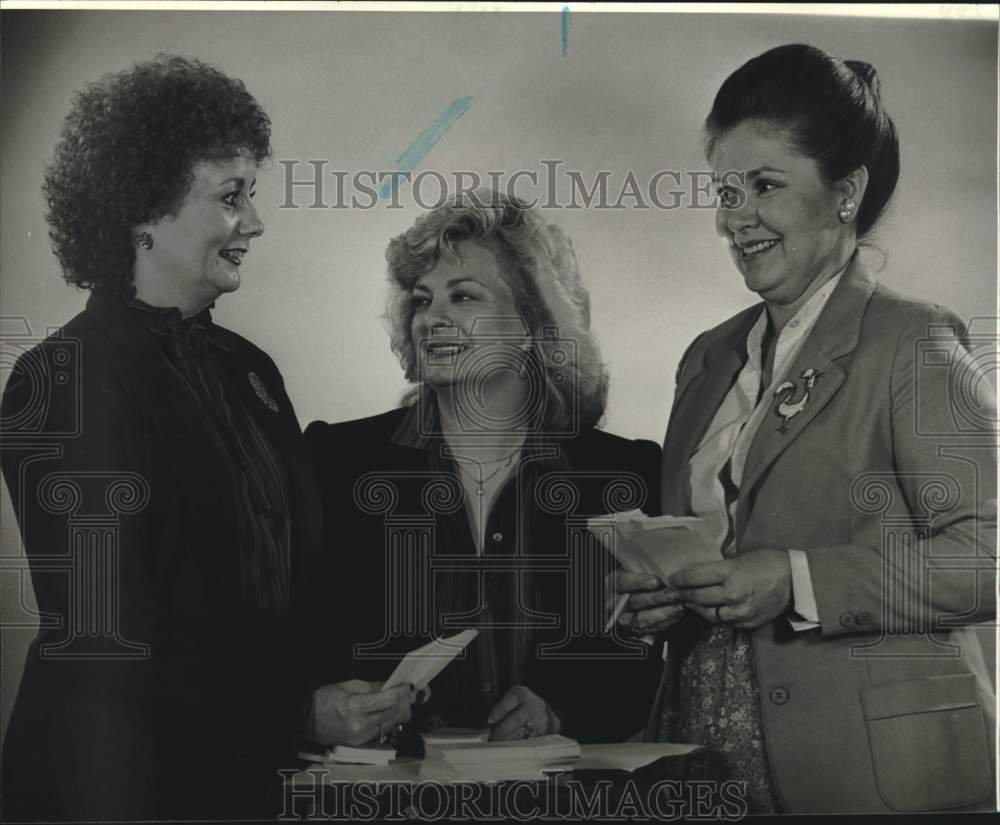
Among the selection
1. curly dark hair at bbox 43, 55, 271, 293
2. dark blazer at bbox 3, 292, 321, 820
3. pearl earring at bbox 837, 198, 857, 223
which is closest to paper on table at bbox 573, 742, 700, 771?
dark blazer at bbox 3, 292, 321, 820

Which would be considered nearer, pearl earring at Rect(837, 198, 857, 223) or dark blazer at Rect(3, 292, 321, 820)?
dark blazer at Rect(3, 292, 321, 820)

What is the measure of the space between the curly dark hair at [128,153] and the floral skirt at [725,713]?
152 cm

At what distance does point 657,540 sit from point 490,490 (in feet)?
1.28

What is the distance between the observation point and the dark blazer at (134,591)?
2738 millimetres

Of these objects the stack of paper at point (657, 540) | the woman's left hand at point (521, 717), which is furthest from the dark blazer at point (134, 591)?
the stack of paper at point (657, 540)

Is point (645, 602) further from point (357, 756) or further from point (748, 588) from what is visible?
point (357, 756)

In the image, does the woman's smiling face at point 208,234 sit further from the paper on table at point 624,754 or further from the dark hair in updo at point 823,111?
the paper on table at point 624,754

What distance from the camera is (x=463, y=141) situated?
2848 mm

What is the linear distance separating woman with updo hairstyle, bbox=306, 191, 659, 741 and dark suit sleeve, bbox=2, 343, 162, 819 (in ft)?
1.35

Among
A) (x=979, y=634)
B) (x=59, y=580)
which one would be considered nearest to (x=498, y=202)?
(x=59, y=580)

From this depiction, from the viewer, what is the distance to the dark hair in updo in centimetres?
286

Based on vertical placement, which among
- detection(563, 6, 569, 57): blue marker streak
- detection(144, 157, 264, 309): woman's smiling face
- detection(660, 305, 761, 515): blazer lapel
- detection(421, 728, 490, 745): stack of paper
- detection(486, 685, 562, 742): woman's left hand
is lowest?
detection(421, 728, 490, 745): stack of paper

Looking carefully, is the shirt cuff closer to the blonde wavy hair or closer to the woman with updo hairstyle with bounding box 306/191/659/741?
the woman with updo hairstyle with bounding box 306/191/659/741

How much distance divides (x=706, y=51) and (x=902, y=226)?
60 centimetres
